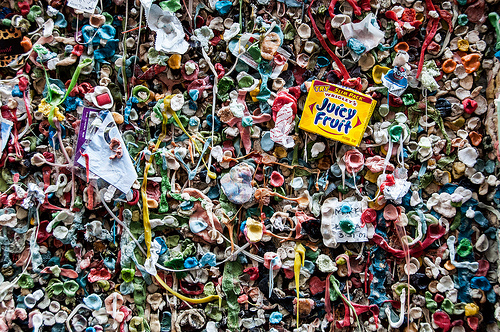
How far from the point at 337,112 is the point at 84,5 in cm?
70

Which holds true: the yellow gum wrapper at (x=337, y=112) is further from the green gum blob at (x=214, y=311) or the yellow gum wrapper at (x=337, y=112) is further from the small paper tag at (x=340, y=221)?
the green gum blob at (x=214, y=311)

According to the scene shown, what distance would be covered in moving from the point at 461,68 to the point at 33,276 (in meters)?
1.21

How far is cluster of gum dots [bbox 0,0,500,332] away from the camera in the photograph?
1.00m

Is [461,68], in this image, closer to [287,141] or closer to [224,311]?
[287,141]

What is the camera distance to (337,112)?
100 centimetres

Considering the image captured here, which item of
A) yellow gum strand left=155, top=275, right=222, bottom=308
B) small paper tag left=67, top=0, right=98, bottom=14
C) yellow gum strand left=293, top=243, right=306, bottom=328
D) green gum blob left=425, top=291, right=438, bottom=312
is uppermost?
small paper tag left=67, top=0, right=98, bottom=14

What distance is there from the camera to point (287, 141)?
3.29 feet

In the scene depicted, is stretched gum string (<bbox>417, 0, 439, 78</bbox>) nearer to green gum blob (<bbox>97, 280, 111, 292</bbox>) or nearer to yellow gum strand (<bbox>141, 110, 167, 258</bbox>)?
yellow gum strand (<bbox>141, 110, 167, 258</bbox>)

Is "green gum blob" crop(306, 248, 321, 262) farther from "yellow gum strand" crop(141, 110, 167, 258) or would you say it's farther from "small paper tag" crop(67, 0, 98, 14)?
"small paper tag" crop(67, 0, 98, 14)

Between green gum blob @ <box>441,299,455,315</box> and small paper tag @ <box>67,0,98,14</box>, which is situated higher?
small paper tag @ <box>67,0,98,14</box>

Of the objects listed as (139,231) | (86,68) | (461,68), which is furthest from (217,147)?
(461,68)

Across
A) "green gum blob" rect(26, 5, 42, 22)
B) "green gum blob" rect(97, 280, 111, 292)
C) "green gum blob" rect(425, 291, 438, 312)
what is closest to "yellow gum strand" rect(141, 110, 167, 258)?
"green gum blob" rect(97, 280, 111, 292)

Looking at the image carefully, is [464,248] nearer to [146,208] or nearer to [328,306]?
[328,306]

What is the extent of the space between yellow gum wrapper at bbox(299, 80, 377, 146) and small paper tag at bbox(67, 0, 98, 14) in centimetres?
60
